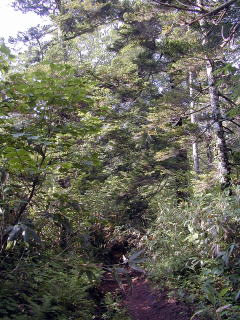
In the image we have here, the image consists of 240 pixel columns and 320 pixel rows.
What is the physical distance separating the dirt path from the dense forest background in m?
0.29

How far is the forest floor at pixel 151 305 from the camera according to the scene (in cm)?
553

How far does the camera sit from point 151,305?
648 centimetres

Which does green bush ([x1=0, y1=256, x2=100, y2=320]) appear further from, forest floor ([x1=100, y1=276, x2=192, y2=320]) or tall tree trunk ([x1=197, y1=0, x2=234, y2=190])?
tall tree trunk ([x1=197, y1=0, x2=234, y2=190])

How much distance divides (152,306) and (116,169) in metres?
6.02

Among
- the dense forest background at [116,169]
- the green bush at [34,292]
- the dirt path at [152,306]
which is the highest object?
the dense forest background at [116,169]

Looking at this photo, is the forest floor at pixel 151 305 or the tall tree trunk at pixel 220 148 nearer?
the forest floor at pixel 151 305

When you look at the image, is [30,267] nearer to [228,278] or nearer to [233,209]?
[228,278]

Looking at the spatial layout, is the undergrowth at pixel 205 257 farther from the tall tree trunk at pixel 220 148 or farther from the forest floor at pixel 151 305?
the tall tree trunk at pixel 220 148

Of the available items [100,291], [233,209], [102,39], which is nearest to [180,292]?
[233,209]

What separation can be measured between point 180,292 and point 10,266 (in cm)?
353

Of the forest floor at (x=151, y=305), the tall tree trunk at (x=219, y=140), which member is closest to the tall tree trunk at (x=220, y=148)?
the tall tree trunk at (x=219, y=140)

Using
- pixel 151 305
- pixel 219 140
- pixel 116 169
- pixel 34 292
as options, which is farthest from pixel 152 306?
pixel 116 169

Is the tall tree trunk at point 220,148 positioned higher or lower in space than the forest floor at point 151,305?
higher

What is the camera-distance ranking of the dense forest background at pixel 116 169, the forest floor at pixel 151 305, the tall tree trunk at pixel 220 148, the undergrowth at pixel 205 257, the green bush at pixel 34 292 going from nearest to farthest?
the green bush at pixel 34 292 → the dense forest background at pixel 116 169 → the undergrowth at pixel 205 257 → the forest floor at pixel 151 305 → the tall tree trunk at pixel 220 148
